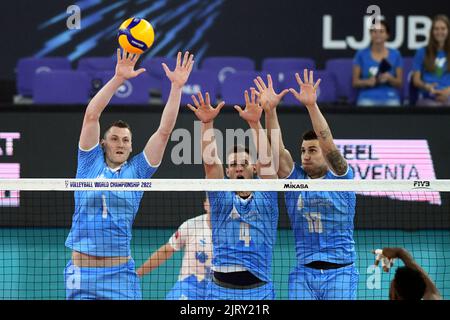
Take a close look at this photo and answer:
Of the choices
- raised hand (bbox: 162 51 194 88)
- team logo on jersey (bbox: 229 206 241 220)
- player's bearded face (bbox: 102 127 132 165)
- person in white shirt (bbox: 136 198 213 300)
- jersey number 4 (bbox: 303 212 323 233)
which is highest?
raised hand (bbox: 162 51 194 88)

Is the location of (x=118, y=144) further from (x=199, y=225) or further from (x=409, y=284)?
(x=409, y=284)

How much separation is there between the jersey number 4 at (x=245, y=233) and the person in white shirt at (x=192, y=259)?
0.74m

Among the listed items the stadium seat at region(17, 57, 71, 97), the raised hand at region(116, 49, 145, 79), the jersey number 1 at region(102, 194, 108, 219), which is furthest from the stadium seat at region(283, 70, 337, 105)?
the jersey number 1 at region(102, 194, 108, 219)

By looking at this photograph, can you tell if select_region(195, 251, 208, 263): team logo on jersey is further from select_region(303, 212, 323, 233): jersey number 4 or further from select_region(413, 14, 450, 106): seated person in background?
select_region(413, 14, 450, 106): seated person in background

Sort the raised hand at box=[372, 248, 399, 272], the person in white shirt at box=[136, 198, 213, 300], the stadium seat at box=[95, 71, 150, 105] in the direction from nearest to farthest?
the raised hand at box=[372, 248, 399, 272]
the person in white shirt at box=[136, 198, 213, 300]
the stadium seat at box=[95, 71, 150, 105]

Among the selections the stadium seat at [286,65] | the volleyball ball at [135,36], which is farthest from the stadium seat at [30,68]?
the volleyball ball at [135,36]

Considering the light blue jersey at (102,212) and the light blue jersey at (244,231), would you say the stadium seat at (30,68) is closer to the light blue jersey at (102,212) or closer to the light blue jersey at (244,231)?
the light blue jersey at (102,212)

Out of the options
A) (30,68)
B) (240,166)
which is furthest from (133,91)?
(240,166)

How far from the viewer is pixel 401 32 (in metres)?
21.1

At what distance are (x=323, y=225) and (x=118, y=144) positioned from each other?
7.16ft

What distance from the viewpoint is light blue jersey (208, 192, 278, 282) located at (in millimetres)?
9539

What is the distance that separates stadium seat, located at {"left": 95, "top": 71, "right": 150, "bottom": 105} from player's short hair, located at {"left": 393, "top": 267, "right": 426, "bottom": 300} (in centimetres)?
917

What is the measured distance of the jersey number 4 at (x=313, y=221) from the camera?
31.7ft
